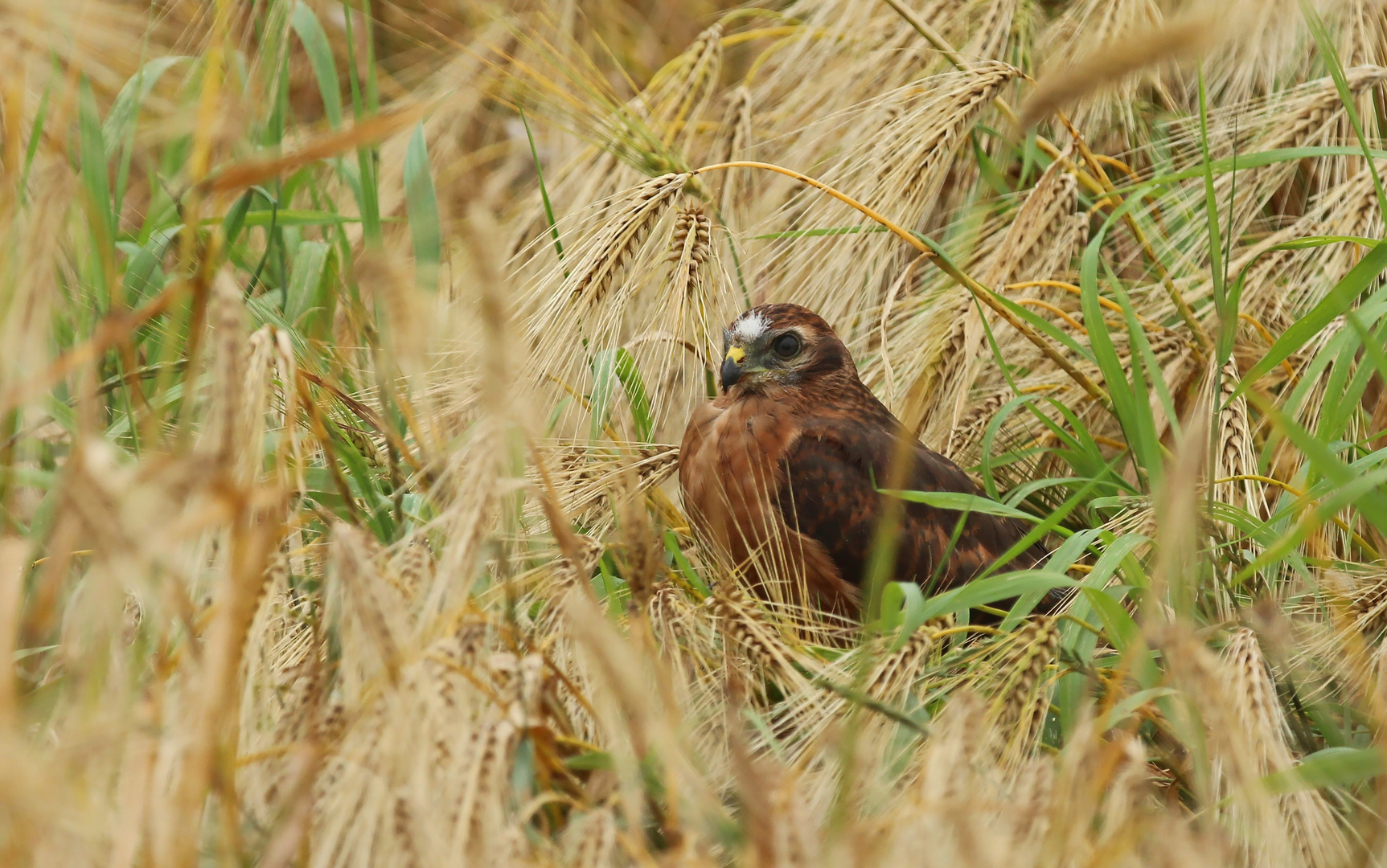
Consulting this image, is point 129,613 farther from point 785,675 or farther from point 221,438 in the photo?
point 785,675

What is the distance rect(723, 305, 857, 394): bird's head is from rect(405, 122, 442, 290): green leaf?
43.5 inches

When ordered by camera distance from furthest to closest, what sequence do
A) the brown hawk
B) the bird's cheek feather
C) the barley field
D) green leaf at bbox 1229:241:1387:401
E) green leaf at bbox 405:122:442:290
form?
the bird's cheek feather < the brown hawk < green leaf at bbox 405:122:442:290 < green leaf at bbox 1229:241:1387:401 < the barley field

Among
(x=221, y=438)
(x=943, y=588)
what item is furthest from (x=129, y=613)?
(x=943, y=588)

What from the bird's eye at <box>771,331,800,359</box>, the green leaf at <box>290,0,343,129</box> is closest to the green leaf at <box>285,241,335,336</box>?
the green leaf at <box>290,0,343,129</box>

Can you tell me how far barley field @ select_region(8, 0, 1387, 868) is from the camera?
1.62 meters

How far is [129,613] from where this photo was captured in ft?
7.79

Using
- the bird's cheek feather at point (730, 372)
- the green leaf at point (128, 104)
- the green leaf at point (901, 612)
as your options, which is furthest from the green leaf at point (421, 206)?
the green leaf at point (901, 612)

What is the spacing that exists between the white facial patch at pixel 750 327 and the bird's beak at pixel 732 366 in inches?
1.6

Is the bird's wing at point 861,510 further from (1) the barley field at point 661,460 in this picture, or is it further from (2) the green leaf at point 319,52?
(2) the green leaf at point 319,52

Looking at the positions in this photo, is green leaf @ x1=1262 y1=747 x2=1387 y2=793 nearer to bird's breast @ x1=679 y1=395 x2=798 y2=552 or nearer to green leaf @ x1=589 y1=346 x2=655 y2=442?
bird's breast @ x1=679 y1=395 x2=798 y2=552

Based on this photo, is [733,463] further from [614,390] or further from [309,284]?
[309,284]

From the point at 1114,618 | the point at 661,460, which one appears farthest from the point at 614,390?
the point at 1114,618

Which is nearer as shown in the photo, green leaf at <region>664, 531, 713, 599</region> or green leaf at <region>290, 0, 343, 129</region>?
green leaf at <region>664, 531, 713, 599</region>

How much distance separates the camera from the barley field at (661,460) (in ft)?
5.30
